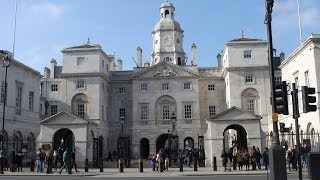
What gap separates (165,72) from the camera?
61.4 metres

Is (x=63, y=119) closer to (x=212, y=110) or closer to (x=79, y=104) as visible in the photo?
(x=79, y=104)

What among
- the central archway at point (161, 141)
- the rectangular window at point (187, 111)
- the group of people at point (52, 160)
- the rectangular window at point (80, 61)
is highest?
the rectangular window at point (80, 61)

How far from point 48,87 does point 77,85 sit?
7231 millimetres

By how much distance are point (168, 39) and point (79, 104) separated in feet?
74.4

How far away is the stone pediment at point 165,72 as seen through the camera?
6122 cm

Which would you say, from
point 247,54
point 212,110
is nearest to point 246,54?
point 247,54

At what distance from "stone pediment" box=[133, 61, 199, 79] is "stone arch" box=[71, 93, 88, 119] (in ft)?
26.7

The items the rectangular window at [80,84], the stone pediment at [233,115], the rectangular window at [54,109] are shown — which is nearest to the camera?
the stone pediment at [233,115]

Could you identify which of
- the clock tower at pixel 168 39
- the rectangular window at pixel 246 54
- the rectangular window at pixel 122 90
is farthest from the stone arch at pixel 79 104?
the rectangular window at pixel 246 54

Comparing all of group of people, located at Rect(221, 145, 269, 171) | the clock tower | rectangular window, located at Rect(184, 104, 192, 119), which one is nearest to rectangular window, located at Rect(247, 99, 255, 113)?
rectangular window, located at Rect(184, 104, 192, 119)

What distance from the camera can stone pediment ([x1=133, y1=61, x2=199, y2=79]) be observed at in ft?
201

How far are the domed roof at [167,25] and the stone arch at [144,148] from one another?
71.5ft

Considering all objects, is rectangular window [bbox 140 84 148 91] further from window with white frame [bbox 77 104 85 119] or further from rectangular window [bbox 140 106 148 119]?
window with white frame [bbox 77 104 85 119]

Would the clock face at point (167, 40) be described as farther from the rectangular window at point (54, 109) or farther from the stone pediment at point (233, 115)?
the stone pediment at point (233, 115)
